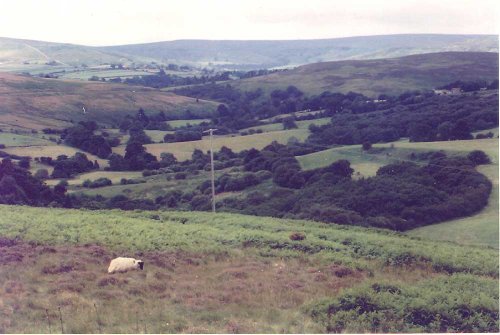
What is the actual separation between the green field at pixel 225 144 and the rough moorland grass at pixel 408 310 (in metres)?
67.2

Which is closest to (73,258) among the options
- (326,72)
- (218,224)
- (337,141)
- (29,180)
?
(218,224)

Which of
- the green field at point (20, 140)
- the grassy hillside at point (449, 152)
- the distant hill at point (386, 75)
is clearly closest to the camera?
the grassy hillside at point (449, 152)

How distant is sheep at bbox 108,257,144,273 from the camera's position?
16594 mm

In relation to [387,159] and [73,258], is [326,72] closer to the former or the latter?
[387,159]

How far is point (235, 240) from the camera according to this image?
69.7 ft

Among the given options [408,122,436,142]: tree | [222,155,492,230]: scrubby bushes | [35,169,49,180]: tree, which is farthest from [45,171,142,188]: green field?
[408,122,436,142]: tree


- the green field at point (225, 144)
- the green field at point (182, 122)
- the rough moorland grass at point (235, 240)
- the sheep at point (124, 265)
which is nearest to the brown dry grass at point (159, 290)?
the sheep at point (124, 265)

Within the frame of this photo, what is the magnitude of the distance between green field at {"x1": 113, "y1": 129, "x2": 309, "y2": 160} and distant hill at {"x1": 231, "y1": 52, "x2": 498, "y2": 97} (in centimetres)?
5104

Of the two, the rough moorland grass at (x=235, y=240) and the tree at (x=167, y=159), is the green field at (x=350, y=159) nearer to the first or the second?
the tree at (x=167, y=159)

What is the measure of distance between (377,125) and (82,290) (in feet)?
268

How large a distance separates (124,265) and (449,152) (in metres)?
51.7

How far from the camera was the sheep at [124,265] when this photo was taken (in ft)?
54.4

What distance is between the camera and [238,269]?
17000 mm

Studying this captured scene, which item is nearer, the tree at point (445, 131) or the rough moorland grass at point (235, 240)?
the rough moorland grass at point (235, 240)
